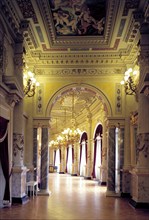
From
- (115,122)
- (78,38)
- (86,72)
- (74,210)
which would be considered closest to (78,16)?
(78,38)

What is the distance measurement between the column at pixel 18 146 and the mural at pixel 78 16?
135 cm

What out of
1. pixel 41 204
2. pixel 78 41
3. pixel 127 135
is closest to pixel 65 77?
pixel 78 41

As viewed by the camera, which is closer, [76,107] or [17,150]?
[17,150]

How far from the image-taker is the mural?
30.0 ft

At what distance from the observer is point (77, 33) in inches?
427

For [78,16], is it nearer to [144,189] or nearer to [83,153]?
[144,189]

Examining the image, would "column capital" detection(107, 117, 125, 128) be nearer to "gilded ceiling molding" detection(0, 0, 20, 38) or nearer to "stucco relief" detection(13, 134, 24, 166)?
"stucco relief" detection(13, 134, 24, 166)

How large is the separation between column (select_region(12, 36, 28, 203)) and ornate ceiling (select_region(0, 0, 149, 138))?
601 mm

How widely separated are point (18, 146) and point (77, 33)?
383 cm

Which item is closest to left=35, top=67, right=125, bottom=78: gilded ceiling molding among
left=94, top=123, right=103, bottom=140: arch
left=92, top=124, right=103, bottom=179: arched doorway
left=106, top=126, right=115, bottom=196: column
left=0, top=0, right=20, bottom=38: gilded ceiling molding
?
left=106, top=126, right=115, bottom=196: column

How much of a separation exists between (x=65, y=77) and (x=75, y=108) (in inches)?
396

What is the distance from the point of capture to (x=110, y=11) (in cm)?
926

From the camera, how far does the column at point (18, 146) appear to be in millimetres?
9938

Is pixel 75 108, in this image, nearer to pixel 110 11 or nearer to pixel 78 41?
pixel 78 41
